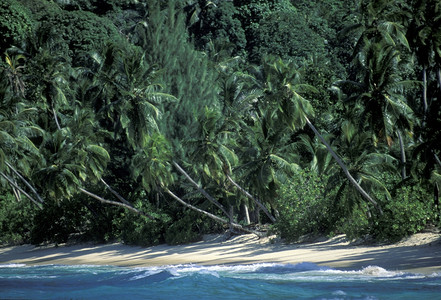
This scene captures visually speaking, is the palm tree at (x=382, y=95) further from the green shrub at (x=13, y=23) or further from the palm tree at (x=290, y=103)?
the green shrub at (x=13, y=23)

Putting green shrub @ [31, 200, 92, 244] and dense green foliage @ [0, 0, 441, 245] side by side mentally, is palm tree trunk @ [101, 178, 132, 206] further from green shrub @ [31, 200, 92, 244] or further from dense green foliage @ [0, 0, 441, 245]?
green shrub @ [31, 200, 92, 244]

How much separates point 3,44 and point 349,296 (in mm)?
37219

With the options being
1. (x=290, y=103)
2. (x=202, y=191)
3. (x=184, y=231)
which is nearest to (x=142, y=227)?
(x=184, y=231)

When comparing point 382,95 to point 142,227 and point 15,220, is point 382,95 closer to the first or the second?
point 142,227

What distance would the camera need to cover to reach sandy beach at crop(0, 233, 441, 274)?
20250 mm

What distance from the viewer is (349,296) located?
51.6ft

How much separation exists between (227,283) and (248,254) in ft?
22.8

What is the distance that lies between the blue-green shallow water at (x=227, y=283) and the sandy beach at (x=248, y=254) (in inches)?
46.8

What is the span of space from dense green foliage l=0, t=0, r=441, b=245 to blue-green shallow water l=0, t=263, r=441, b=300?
15.4ft

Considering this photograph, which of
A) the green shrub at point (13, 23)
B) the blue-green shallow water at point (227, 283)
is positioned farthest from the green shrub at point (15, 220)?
the blue-green shallow water at point (227, 283)

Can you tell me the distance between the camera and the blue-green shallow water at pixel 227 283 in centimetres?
1638

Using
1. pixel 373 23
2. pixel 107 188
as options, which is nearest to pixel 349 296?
pixel 373 23

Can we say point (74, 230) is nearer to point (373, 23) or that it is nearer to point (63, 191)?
point (63, 191)

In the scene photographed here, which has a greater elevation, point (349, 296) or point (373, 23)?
point (373, 23)
